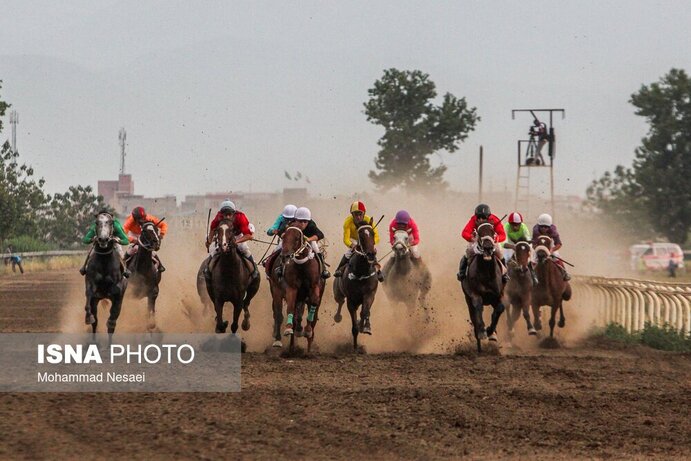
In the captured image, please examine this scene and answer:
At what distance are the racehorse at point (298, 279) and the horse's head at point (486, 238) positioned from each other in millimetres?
2549

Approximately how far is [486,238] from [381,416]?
6.45m

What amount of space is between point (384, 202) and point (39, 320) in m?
33.8

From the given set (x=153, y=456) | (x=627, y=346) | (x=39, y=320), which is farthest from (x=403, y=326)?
(x=153, y=456)

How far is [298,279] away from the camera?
17844mm

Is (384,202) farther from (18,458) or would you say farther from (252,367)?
(18,458)

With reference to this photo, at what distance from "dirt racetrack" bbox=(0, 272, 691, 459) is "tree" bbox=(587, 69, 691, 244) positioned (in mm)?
54240

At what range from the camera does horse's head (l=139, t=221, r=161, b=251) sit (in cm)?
1991

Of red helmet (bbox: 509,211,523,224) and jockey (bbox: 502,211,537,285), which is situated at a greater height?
red helmet (bbox: 509,211,523,224)

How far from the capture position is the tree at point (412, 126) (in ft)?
226

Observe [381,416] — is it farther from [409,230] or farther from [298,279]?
[409,230]

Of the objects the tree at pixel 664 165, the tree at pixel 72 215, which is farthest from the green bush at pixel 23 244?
the tree at pixel 664 165

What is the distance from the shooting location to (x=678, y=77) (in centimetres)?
7250

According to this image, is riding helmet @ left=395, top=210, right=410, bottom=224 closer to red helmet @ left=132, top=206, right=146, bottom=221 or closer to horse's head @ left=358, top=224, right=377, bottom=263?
horse's head @ left=358, top=224, right=377, bottom=263

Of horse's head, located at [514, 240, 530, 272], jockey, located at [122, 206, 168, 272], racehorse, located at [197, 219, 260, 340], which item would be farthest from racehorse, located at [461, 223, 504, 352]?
jockey, located at [122, 206, 168, 272]
